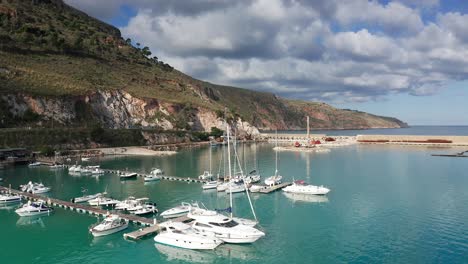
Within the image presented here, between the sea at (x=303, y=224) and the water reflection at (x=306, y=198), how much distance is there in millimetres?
146

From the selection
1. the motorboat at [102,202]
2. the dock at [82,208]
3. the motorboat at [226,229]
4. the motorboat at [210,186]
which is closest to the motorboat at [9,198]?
the dock at [82,208]

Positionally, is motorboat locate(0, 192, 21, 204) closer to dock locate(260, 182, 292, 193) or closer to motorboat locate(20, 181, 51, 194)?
motorboat locate(20, 181, 51, 194)

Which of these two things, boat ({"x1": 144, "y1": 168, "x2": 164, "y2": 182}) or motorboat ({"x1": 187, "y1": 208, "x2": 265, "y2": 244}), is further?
boat ({"x1": 144, "y1": 168, "x2": 164, "y2": 182})

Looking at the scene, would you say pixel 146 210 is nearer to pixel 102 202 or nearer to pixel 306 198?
pixel 102 202

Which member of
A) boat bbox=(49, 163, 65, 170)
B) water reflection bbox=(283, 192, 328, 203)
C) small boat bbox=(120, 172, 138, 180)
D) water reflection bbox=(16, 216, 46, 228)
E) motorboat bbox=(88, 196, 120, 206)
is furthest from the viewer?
boat bbox=(49, 163, 65, 170)

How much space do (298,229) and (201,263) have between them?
12.2 metres

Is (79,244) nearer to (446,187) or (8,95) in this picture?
(446,187)

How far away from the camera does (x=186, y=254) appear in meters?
32.1

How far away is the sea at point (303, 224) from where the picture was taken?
31297 millimetres

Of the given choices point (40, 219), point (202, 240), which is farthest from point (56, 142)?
point (202, 240)

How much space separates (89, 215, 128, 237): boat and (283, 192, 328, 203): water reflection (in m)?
24.2

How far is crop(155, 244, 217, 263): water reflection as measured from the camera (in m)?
30.8

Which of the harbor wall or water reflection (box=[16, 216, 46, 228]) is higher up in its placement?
the harbor wall

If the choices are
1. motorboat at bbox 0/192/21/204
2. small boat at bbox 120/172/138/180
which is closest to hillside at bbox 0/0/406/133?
small boat at bbox 120/172/138/180
